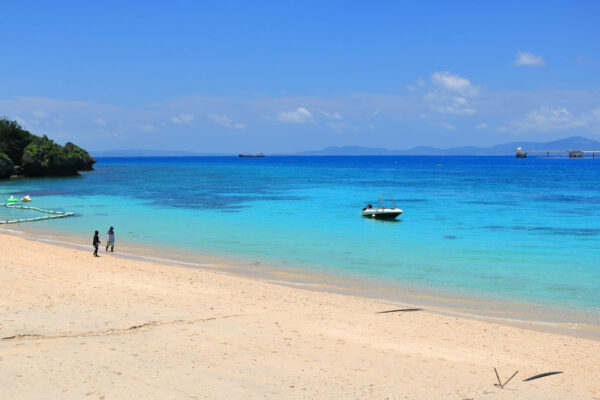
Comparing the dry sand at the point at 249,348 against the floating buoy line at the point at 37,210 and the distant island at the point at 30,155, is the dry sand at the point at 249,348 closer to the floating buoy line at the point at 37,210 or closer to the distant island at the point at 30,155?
the floating buoy line at the point at 37,210

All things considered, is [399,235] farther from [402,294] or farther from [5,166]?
[5,166]

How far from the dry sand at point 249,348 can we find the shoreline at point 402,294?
1.20 m

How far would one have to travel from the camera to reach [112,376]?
378 inches

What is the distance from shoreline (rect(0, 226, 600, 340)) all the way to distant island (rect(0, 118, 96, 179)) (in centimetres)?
7207

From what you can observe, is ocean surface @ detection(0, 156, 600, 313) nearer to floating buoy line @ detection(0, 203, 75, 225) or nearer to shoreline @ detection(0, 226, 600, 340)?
shoreline @ detection(0, 226, 600, 340)

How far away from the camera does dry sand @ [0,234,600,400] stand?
9.52 metres

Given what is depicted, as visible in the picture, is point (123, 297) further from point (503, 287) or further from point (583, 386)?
point (503, 287)

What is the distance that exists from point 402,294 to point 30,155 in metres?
87.9

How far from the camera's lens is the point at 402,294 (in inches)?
742

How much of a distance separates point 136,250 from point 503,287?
59.0 feet

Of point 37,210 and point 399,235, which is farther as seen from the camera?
point 37,210

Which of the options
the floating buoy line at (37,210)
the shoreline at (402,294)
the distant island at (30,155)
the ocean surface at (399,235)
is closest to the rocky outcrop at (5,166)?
the distant island at (30,155)

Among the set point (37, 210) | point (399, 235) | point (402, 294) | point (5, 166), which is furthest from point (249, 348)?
point (5, 166)

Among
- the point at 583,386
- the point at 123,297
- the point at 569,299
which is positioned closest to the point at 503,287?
the point at 569,299
